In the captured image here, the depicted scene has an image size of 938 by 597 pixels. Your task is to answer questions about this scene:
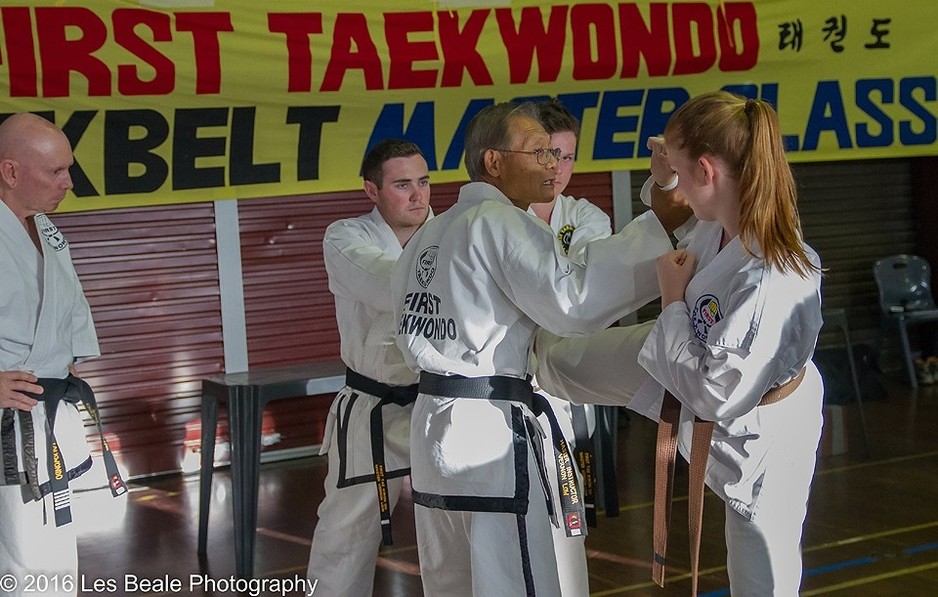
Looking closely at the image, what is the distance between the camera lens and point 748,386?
2.02 metres

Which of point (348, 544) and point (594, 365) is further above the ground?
point (594, 365)

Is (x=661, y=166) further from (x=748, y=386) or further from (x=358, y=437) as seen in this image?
(x=358, y=437)

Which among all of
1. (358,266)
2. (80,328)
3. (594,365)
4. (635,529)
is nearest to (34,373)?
(80,328)

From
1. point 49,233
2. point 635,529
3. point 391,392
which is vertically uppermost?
point 49,233

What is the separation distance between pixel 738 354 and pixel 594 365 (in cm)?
44

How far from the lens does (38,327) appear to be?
285cm

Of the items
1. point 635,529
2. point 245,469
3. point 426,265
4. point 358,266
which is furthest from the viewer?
point 635,529

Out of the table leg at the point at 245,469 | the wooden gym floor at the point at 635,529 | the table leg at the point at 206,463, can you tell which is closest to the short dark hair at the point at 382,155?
the table leg at the point at 245,469

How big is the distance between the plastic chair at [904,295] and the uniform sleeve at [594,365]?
18.9 feet

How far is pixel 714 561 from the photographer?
406cm

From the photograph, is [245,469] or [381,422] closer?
[381,422]

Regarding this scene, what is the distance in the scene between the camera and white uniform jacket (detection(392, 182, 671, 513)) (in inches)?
86.5

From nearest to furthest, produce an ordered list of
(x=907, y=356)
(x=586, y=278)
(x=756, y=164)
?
1. (x=756, y=164)
2. (x=586, y=278)
3. (x=907, y=356)

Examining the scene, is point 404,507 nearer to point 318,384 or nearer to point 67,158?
point 318,384
